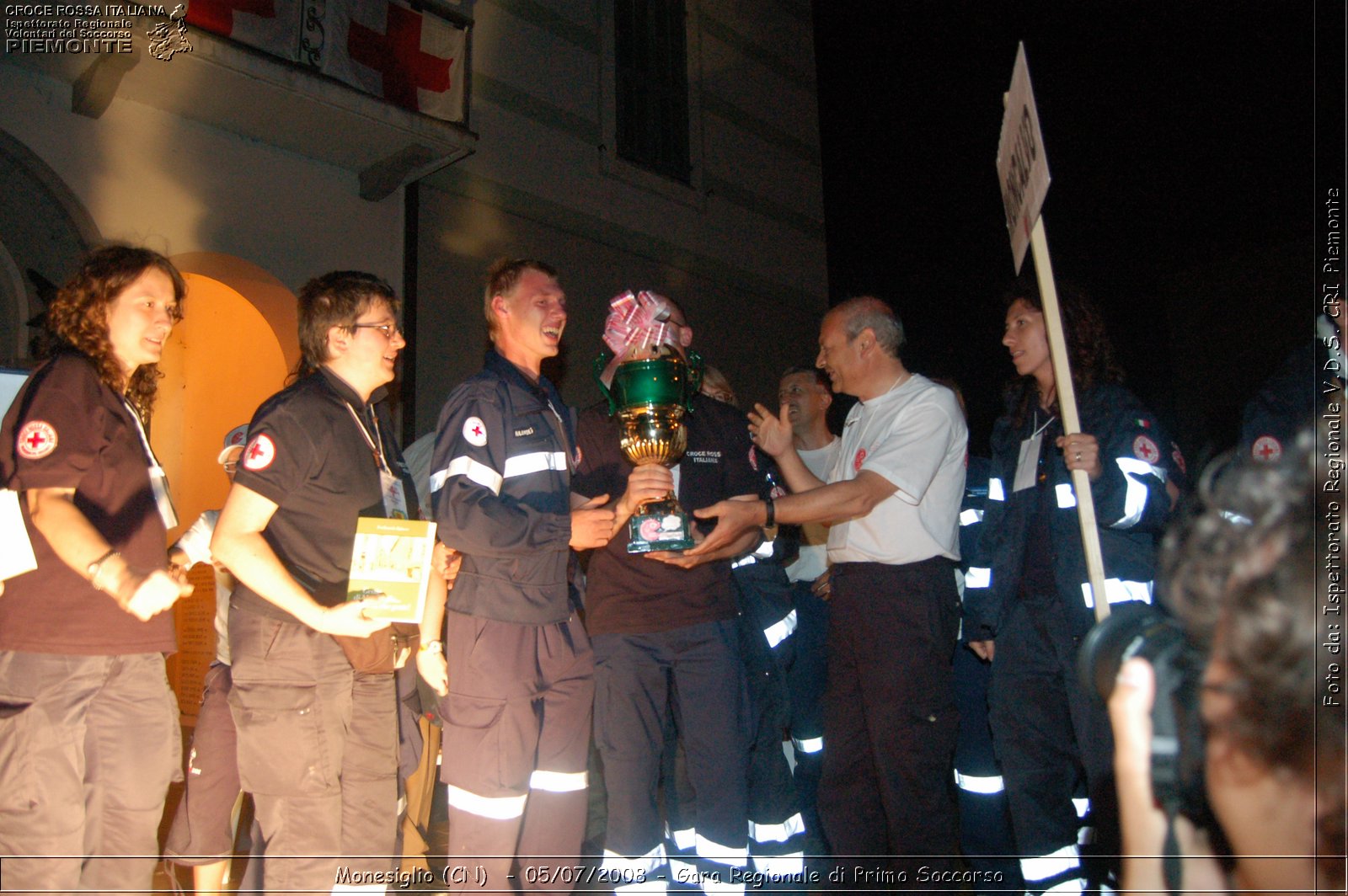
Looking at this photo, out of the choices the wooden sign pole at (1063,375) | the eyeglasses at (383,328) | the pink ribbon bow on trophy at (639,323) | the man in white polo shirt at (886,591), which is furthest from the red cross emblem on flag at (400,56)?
the wooden sign pole at (1063,375)

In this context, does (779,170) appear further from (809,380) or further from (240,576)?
(240,576)

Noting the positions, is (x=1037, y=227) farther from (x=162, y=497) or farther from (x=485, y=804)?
(x=162, y=497)

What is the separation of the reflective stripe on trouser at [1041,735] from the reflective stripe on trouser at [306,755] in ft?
6.82

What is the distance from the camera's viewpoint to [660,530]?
291 cm

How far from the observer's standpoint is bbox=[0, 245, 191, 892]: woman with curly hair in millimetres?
2166

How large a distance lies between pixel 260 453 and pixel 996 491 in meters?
2.63

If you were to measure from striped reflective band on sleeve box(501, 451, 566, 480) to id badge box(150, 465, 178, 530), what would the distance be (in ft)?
3.24

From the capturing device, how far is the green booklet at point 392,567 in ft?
7.64

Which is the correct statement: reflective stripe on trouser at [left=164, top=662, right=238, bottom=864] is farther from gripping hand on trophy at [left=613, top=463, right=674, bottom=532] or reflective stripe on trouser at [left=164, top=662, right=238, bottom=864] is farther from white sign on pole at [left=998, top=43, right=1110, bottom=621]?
white sign on pole at [left=998, top=43, right=1110, bottom=621]

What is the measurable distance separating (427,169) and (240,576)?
197 inches

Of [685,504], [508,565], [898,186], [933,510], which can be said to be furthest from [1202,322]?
[508,565]

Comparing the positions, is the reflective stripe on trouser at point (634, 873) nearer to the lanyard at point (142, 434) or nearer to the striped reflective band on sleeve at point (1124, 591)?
the striped reflective band on sleeve at point (1124, 591)

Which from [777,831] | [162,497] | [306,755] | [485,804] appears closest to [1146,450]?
[777,831]

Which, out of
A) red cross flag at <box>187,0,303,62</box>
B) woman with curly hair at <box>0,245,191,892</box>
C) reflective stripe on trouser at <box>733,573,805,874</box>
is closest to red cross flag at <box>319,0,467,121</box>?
red cross flag at <box>187,0,303,62</box>
